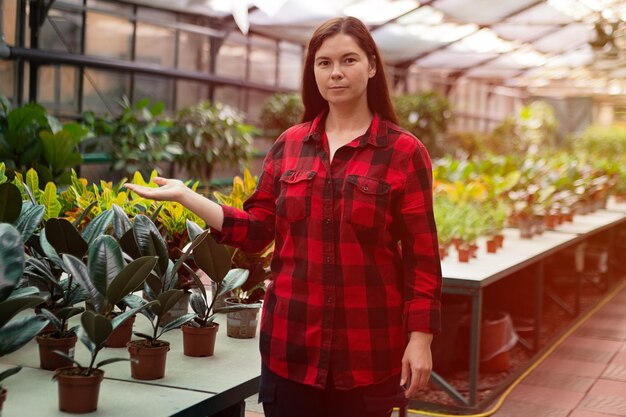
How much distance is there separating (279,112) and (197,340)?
9772mm

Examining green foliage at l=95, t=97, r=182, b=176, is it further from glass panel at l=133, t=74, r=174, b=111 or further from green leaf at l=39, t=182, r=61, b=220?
green leaf at l=39, t=182, r=61, b=220

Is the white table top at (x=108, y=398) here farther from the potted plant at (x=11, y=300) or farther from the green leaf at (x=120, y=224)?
the green leaf at (x=120, y=224)

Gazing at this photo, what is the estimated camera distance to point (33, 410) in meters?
1.73

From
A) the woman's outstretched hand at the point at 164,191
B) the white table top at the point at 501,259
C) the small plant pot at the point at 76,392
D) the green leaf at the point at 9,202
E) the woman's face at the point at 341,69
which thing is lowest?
the small plant pot at the point at 76,392

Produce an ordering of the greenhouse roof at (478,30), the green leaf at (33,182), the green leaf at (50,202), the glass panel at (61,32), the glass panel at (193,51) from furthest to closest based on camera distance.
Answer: the glass panel at (193,51) < the greenhouse roof at (478,30) < the glass panel at (61,32) < the green leaf at (33,182) < the green leaf at (50,202)

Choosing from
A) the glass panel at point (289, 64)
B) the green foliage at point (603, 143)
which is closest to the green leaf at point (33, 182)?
the glass panel at point (289, 64)

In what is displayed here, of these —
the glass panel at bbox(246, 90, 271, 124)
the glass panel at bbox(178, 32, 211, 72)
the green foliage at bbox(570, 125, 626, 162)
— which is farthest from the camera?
the green foliage at bbox(570, 125, 626, 162)

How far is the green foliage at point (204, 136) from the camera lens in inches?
382

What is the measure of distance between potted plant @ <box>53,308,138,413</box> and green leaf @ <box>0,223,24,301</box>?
0.56 feet

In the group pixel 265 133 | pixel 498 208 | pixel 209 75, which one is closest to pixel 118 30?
pixel 209 75

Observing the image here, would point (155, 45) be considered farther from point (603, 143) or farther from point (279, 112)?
point (603, 143)

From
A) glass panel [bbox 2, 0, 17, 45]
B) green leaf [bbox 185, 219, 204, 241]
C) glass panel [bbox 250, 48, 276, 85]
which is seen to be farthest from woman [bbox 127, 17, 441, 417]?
glass panel [bbox 250, 48, 276, 85]

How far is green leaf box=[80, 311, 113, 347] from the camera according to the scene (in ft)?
5.51

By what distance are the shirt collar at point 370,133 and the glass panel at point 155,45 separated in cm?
885
